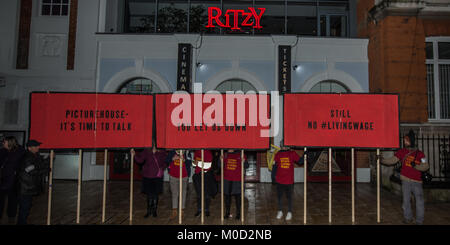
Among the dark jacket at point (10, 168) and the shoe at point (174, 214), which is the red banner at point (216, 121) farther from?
the dark jacket at point (10, 168)

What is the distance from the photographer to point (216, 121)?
5.67m

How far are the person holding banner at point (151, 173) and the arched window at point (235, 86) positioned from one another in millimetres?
5380

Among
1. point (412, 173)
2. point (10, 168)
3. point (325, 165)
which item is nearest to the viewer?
point (10, 168)

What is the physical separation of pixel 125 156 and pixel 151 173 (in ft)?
17.2

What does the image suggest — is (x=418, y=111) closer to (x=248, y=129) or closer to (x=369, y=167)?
(x=369, y=167)

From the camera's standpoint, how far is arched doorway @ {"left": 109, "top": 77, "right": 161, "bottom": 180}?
10742mm

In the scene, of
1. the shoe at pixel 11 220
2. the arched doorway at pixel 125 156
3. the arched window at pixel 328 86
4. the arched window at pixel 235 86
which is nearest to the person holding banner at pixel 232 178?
the shoe at pixel 11 220

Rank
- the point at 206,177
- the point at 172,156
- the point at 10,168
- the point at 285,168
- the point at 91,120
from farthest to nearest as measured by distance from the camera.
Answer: the point at 206,177
the point at 172,156
the point at 285,168
the point at 91,120
the point at 10,168

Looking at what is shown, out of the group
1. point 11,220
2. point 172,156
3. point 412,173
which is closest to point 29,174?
point 11,220

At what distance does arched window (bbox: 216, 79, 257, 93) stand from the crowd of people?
5.08 meters

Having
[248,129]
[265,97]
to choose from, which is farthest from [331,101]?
[248,129]

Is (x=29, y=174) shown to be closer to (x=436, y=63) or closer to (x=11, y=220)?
(x=11, y=220)

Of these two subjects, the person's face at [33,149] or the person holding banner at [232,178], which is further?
the person holding banner at [232,178]

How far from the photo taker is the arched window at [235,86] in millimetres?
10922
